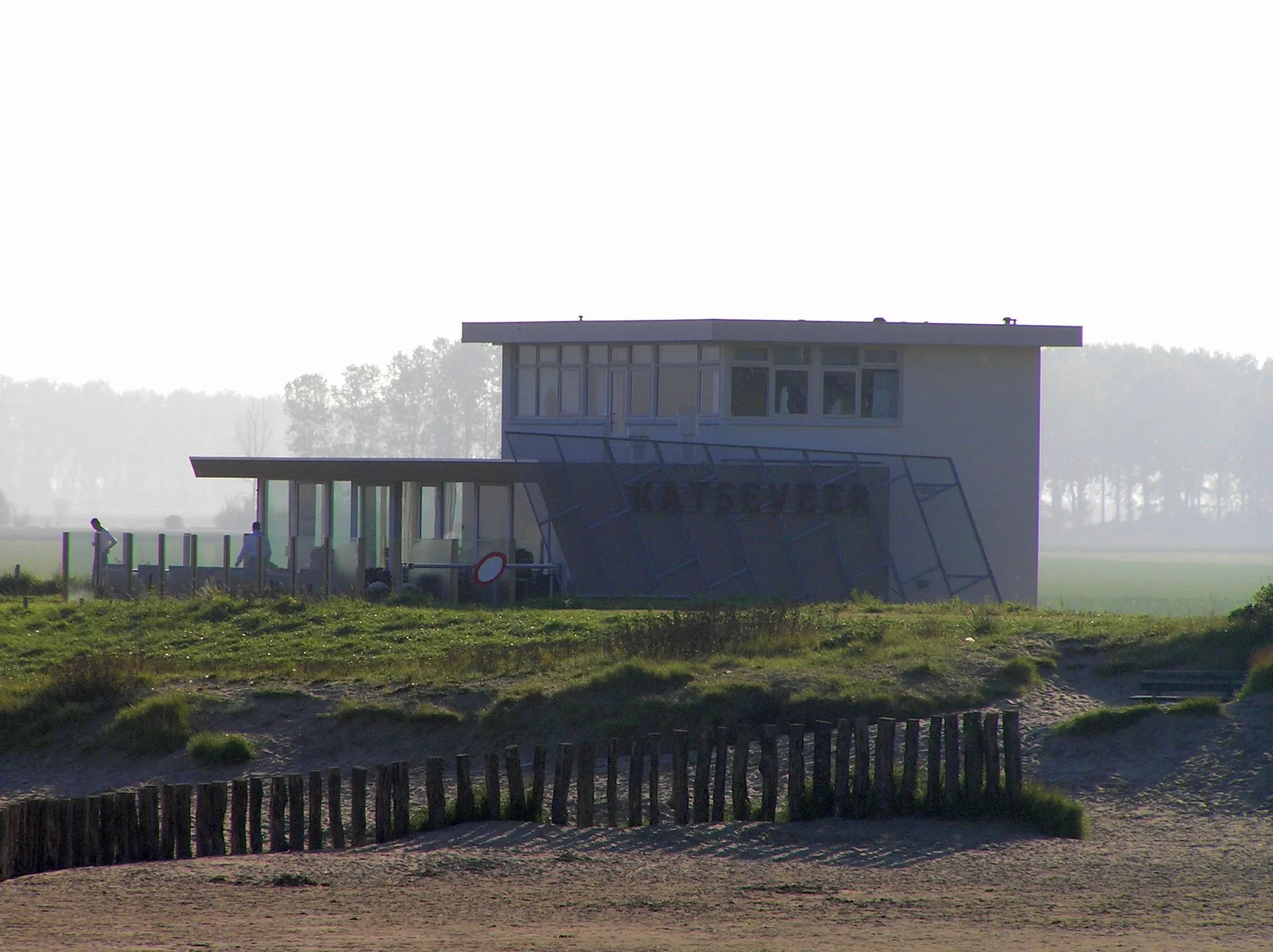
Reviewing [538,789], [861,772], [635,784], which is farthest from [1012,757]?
[538,789]

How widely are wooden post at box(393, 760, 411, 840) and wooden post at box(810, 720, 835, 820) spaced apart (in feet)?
10.7

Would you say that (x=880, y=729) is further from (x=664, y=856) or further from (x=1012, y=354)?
Answer: (x=1012, y=354)

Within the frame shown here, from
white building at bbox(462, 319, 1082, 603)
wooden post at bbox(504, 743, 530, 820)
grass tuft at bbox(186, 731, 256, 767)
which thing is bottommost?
grass tuft at bbox(186, 731, 256, 767)

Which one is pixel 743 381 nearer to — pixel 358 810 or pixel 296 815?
pixel 358 810

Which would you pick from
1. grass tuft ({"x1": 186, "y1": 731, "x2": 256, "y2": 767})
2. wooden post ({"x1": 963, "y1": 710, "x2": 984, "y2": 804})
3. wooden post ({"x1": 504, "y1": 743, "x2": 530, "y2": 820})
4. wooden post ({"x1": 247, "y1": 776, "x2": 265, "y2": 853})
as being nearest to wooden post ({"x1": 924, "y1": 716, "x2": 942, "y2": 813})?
wooden post ({"x1": 963, "y1": 710, "x2": 984, "y2": 804})

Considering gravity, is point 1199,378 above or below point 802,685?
above

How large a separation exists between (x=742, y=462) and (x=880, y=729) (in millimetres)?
20989

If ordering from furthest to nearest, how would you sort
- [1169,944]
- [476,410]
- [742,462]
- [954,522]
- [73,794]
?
[476,410]
[954,522]
[742,462]
[73,794]
[1169,944]

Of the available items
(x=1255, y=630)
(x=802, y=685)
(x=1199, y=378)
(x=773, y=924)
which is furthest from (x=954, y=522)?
(x=1199, y=378)

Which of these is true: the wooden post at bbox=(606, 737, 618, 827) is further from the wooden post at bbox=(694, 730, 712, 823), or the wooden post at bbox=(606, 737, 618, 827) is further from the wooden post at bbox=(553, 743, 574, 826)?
the wooden post at bbox=(694, 730, 712, 823)

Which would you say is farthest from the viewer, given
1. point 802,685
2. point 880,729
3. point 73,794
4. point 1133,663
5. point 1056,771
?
point 1133,663

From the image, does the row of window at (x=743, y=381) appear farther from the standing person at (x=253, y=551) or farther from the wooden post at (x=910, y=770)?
the wooden post at (x=910, y=770)

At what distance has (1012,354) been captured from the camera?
3856cm

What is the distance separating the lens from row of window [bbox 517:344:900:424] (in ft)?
124
